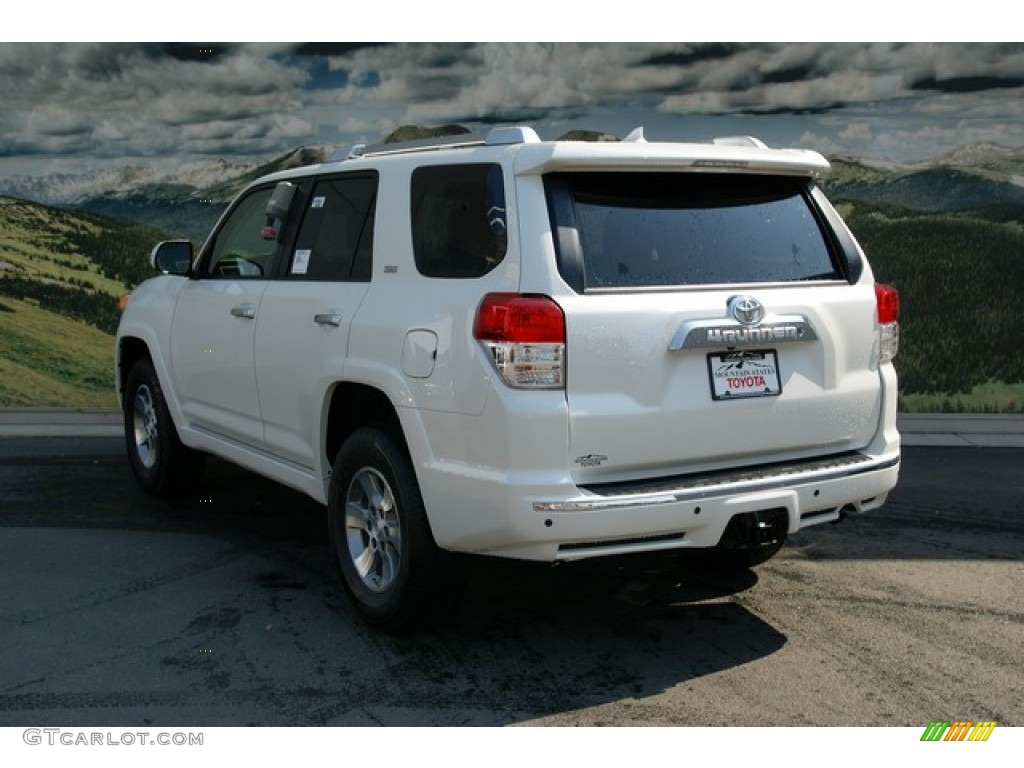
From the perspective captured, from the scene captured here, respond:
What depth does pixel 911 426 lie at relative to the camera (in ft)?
32.4

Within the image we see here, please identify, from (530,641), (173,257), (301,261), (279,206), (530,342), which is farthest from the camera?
(173,257)

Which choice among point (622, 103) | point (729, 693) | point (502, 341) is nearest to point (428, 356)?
Result: point (502, 341)

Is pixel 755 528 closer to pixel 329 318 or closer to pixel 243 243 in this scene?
pixel 329 318

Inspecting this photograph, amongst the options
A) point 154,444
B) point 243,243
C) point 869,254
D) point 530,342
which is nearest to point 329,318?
point 530,342

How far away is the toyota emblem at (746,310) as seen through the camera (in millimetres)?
4312

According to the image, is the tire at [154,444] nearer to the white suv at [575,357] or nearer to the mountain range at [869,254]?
the white suv at [575,357]

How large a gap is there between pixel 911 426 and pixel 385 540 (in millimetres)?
6389

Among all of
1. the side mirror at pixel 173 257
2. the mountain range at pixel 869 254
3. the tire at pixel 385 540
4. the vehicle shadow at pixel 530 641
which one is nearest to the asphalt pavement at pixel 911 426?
the mountain range at pixel 869 254

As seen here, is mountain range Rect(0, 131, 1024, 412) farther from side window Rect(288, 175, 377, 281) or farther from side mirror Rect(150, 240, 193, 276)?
side window Rect(288, 175, 377, 281)

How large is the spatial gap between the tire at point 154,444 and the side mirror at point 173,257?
0.74 m

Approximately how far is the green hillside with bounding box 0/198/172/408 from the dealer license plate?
305 inches

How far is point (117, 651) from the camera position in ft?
15.2

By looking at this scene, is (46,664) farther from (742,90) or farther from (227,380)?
(742,90)

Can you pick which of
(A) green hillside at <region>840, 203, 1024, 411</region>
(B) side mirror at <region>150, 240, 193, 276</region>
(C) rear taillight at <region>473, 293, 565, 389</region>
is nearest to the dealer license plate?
(C) rear taillight at <region>473, 293, 565, 389</region>
